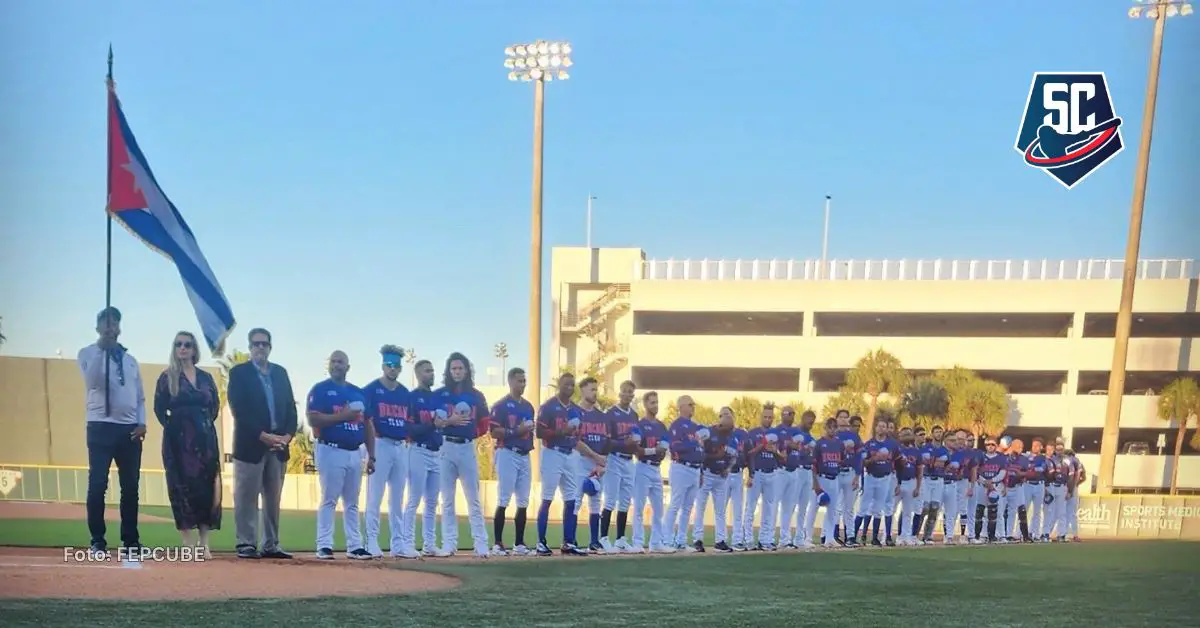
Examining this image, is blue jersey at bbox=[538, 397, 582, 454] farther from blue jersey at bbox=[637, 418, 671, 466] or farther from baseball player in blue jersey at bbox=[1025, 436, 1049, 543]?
baseball player in blue jersey at bbox=[1025, 436, 1049, 543]

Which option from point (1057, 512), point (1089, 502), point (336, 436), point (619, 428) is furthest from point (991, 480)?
point (336, 436)

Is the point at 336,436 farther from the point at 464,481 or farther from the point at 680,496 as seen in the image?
the point at 680,496

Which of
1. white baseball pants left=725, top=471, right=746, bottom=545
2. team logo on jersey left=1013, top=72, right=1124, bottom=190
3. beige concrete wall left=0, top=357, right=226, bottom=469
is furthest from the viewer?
white baseball pants left=725, top=471, right=746, bottom=545

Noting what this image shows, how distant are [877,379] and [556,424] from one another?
91.2ft

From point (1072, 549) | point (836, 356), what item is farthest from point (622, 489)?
point (836, 356)

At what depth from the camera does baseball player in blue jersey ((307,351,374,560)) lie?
8.80 metres

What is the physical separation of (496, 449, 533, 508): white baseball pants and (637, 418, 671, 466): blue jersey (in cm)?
168

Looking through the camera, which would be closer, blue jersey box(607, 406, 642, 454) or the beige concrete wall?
the beige concrete wall

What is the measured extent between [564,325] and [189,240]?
3787cm

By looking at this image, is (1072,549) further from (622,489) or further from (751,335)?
(751,335)

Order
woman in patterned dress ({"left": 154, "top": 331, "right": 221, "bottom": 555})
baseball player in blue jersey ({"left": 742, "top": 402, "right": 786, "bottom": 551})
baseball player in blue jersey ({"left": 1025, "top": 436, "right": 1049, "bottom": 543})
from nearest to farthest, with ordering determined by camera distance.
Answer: woman in patterned dress ({"left": 154, "top": 331, "right": 221, "bottom": 555})
baseball player in blue jersey ({"left": 742, "top": 402, "right": 786, "bottom": 551})
baseball player in blue jersey ({"left": 1025, "top": 436, "right": 1049, "bottom": 543})

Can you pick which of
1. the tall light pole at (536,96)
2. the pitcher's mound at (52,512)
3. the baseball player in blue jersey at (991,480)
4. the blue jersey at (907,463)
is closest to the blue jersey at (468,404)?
the pitcher's mound at (52,512)

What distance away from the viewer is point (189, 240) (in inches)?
328

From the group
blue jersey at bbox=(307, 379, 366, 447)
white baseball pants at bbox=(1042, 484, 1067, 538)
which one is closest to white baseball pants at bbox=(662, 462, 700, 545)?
blue jersey at bbox=(307, 379, 366, 447)
